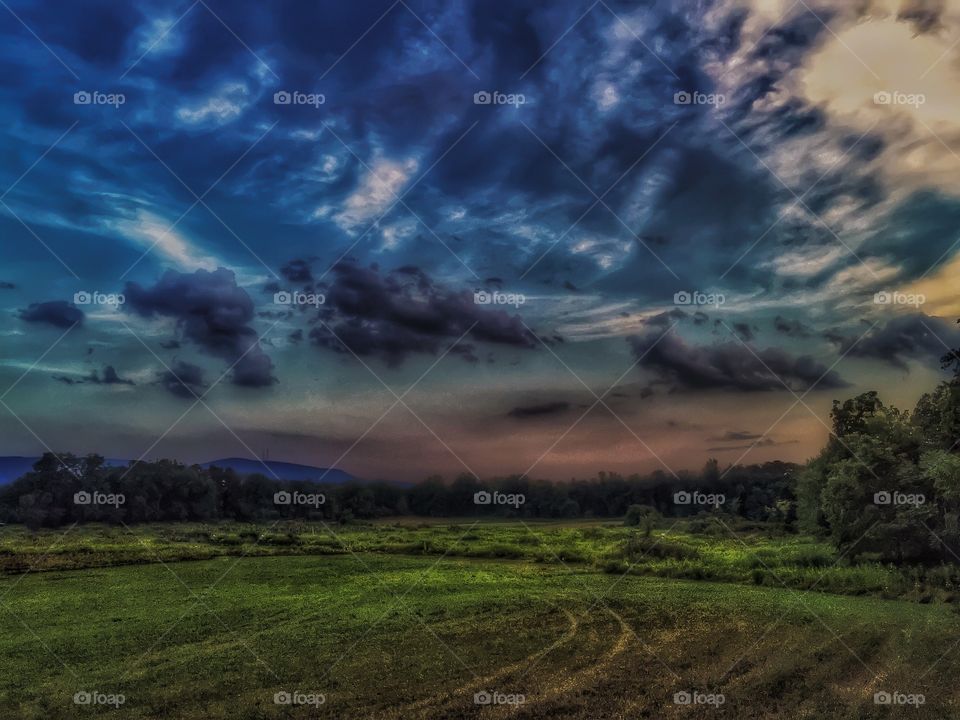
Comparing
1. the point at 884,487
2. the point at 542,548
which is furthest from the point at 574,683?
the point at 542,548

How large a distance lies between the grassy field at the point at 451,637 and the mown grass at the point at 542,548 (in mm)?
390

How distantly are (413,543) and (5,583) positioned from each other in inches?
1156

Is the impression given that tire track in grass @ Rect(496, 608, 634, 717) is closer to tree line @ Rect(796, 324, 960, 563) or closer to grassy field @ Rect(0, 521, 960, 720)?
grassy field @ Rect(0, 521, 960, 720)

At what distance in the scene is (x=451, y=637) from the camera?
88.7ft

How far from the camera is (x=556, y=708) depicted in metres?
18.6

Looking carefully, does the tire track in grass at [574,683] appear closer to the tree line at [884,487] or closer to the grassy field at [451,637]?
the grassy field at [451,637]

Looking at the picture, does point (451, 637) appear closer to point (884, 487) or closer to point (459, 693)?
point (459, 693)

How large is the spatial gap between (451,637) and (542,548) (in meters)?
29.6

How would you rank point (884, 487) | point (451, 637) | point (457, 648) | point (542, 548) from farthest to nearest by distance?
1. point (542, 548)
2. point (884, 487)
3. point (451, 637)
4. point (457, 648)

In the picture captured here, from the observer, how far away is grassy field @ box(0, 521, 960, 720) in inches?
765

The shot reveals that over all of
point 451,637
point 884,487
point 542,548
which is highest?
point 884,487

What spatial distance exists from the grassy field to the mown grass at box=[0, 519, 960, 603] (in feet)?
1.28

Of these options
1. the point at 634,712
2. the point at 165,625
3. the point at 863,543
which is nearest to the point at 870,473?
the point at 863,543

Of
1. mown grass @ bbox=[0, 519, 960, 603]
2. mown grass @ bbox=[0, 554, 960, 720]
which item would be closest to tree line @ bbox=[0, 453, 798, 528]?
mown grass @ bbox=[0, 519, 960, 603]
